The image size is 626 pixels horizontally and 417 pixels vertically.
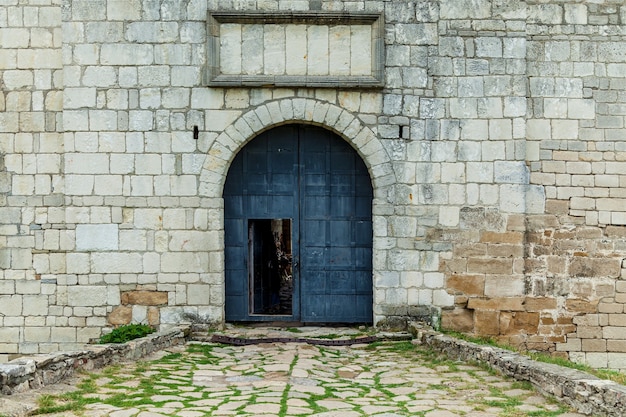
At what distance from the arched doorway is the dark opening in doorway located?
248 millimetres

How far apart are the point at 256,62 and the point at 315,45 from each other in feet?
2.43

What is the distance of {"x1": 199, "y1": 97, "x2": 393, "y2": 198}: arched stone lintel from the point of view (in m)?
8.98

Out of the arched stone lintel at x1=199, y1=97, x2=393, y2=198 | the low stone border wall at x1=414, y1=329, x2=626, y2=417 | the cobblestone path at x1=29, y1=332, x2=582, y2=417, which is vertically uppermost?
the arched stone lintel at x1=199, y1=97, x2=393, y2=198

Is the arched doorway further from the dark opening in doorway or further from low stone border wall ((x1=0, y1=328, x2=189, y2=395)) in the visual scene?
low stone border wall ((x1=0, y1=328, x2=189, y2=395))

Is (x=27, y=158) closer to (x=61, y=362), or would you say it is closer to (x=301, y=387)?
(x=61, y=362)

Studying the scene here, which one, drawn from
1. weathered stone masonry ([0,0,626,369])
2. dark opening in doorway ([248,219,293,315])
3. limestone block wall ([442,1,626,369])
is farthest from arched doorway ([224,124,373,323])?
limestone block wall ([442,1,626,369])

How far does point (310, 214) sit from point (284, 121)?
1.21 meters

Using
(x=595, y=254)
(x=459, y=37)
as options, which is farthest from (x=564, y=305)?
(x=459, y=37)

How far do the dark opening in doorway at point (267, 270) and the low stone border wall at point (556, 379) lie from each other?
288 centimetres

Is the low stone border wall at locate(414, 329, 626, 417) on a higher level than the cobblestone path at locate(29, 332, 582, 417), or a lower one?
higher

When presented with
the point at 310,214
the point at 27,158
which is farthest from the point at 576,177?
the point at 27,158

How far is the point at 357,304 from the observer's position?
370 inches

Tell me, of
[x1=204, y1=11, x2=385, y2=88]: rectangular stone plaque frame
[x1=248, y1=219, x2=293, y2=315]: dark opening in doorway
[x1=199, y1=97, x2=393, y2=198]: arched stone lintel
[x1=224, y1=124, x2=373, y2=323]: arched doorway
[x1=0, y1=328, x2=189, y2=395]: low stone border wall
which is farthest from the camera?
[x1=248, y1=219, x2=293, y2=315]: dark opening in doorway

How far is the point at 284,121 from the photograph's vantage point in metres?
9.05
